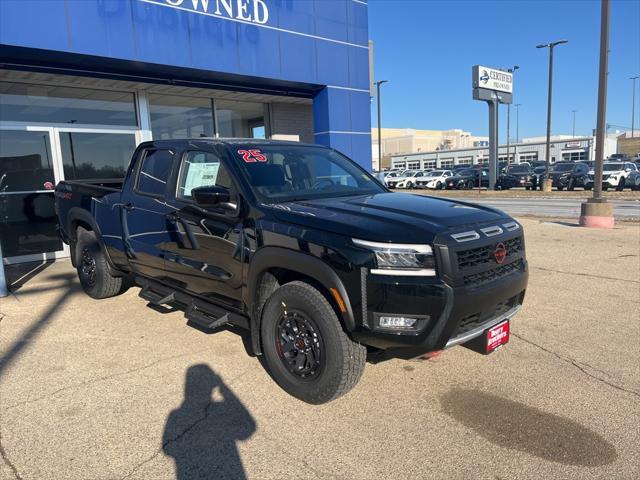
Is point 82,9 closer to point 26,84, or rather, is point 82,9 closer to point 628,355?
point 26,84

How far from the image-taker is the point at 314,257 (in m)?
3.15

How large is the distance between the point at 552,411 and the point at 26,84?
9.48 metres

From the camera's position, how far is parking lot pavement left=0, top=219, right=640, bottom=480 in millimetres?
2791

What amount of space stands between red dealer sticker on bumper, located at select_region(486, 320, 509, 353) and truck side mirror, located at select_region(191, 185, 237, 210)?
6.73 feet

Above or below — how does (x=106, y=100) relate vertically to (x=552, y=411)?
above

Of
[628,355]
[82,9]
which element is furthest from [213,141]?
[82,9]

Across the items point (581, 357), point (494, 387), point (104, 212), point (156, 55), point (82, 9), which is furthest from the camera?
point (156, 55)

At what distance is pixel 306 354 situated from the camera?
337 cm

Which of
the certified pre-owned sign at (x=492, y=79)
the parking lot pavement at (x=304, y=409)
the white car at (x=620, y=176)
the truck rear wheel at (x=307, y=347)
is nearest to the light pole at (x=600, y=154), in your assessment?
the parking lot pavement at (x=304, y=409)

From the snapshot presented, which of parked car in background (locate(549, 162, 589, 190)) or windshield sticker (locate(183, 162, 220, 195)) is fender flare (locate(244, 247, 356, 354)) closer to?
windshield sticker (locate(183, 162, 220, 195))

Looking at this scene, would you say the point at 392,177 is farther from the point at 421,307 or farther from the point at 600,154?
the point at 421,307

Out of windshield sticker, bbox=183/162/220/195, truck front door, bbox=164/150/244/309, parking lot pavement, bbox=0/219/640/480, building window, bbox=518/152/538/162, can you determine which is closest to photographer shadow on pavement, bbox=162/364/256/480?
parking lot pavement, bbox=0/219/640/480

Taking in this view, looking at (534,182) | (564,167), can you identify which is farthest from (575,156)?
(564,167)

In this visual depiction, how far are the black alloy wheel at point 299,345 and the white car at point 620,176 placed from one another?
98.7 feet
